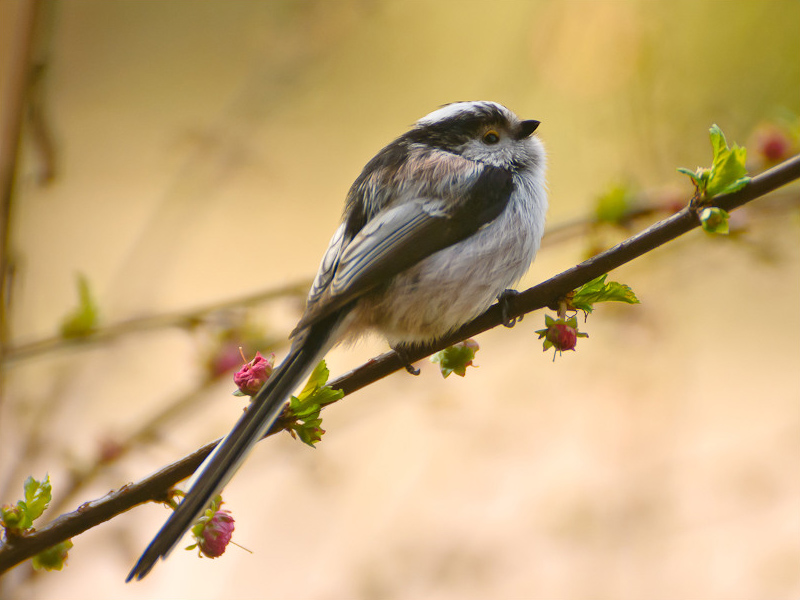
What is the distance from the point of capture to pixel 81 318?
1827 mm

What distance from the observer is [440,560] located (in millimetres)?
2564

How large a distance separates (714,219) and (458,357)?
54 centimetres

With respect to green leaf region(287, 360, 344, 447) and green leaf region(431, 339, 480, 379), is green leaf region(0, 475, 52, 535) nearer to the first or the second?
green leaf region(287, 360, 344, 447)

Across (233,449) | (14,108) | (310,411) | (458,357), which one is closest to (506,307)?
(458,357)

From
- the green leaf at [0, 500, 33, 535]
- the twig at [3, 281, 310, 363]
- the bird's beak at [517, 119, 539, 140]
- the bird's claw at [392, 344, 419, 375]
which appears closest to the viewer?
the green leaf at [0, 500, 33, 535]

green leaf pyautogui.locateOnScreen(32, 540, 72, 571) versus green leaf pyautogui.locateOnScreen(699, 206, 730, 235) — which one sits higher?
green leaf pyautogui.locateOnScreen(699, 206, 730, 235)

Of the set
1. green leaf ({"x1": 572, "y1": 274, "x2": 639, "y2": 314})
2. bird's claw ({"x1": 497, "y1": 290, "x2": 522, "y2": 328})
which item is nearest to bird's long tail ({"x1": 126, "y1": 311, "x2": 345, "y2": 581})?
bird's claw ({"x1": 497, "y1": 290, "x2": 522, "y2": 328})

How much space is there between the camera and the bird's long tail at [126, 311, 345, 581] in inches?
37.5

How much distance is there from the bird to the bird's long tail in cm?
1

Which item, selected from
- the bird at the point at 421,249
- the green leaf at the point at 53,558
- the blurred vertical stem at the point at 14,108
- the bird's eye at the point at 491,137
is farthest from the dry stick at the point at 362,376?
the bird's eye at the point at 491,137

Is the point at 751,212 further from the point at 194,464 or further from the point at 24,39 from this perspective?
the point at 24,39

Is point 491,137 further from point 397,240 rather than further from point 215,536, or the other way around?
point 215,536

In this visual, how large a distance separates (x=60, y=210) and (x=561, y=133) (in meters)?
2.15

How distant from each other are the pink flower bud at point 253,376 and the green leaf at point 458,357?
1.17 ft
